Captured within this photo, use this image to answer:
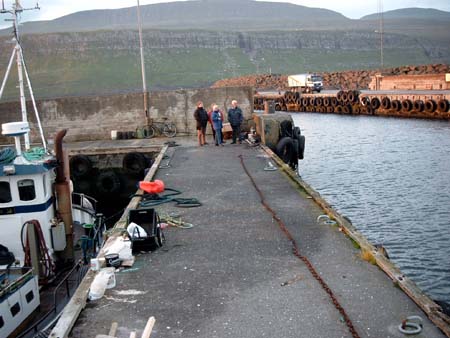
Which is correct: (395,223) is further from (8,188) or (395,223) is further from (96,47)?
(96,47)

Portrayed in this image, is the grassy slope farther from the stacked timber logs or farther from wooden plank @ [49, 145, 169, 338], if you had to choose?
wooden plank @ [49, 145, 169, 338]

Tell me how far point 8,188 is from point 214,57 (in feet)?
576

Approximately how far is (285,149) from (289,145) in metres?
0.22

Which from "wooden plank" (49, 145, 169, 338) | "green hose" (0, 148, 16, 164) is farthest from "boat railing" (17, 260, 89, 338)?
"green hose" (0, 148, 16, 164)

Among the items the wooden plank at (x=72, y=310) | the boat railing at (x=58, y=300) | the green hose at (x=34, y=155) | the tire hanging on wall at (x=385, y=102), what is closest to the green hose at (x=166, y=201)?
the boat railing at (x=58, y=300)

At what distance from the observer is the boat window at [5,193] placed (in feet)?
39.5

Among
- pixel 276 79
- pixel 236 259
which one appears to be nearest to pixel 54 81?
pixel 276 79

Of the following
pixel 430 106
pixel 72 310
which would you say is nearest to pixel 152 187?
pixel 72 310

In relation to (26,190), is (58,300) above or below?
below

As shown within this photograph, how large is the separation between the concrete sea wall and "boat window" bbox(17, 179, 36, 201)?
49.6ft

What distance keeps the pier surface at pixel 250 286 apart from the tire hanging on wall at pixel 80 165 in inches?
456

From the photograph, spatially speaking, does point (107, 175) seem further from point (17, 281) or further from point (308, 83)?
point (308, 83)

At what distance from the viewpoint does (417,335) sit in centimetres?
667

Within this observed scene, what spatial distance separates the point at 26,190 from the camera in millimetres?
12320
